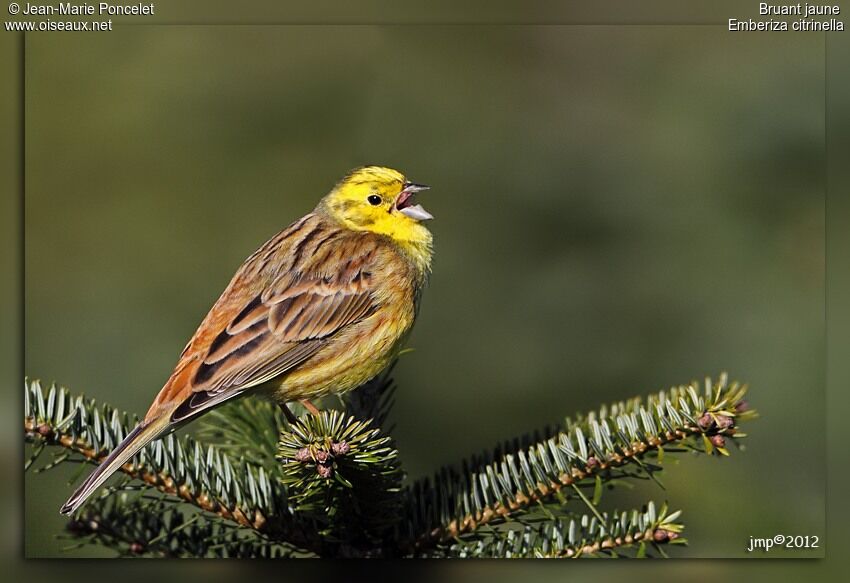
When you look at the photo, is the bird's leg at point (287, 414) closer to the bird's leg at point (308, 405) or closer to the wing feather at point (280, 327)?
the bird's leg at point (308, 405)

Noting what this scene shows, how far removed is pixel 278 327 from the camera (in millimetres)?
3619

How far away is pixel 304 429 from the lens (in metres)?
3.17

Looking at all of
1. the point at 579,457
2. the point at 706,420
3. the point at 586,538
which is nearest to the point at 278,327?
the point at 579,457

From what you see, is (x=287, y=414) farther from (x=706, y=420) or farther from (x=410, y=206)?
(x=706, y=420)

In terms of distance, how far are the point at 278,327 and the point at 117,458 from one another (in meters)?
0.69

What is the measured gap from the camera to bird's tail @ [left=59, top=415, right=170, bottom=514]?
3.13 m

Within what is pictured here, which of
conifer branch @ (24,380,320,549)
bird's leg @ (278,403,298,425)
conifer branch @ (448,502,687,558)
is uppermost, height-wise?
bird's leg @ (278,403,298,425)

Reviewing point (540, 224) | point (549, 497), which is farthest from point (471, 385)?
point (549, 497)

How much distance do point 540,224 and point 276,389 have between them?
5.00ft

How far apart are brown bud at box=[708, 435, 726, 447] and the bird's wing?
1.15m

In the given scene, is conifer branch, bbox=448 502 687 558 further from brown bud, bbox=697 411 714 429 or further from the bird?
the bird

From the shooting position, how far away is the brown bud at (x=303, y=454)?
3.13 meters

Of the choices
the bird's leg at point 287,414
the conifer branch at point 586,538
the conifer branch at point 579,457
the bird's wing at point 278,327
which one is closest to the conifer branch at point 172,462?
the bird's wing at point 278,327

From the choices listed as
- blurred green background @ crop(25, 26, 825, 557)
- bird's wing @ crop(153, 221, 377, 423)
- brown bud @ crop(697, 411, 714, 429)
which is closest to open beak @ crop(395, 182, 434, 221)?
bird's wing @ crop(153, 221, 377, 423)
